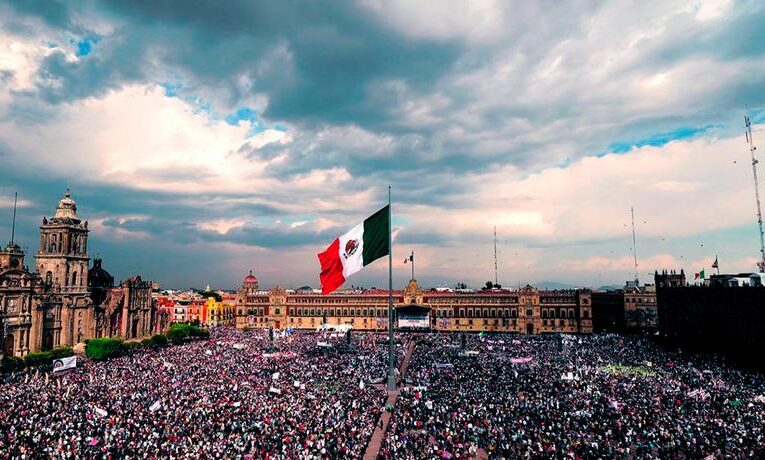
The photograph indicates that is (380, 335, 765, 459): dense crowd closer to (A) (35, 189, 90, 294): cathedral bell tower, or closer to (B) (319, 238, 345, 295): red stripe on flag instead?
(B) (319, 238, 345, 295): red stripe on flag

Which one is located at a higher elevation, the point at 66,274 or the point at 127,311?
the point at 66,274

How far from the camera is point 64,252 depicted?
81500 mm

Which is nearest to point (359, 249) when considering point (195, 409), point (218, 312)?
point (195, 409)

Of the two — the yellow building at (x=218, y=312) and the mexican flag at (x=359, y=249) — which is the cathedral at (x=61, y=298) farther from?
the mexican flag at (x=359, y=249)

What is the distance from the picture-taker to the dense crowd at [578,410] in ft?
86.7

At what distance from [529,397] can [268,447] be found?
802 inches

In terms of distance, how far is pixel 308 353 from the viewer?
62.9 meters

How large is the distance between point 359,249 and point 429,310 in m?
77.0

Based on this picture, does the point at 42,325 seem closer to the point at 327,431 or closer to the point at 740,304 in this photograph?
the point at 327,431

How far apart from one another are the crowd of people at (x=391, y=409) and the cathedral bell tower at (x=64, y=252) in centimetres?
3177

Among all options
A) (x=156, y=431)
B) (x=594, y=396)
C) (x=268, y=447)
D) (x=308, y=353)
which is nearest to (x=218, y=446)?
(x=268, y=447)

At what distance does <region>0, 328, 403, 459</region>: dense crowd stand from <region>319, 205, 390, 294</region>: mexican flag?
9414 millimetres

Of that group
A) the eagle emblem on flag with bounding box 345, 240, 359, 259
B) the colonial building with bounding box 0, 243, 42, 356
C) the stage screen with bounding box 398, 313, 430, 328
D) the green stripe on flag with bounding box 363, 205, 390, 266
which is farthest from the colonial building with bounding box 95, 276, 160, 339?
the green stripe on flag with bounding box 363, 205, 390, 266

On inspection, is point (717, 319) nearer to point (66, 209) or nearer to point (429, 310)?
point (429, 310)
